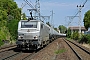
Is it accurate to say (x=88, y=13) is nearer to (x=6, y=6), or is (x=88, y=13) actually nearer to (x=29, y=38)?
(x=6, y=6)

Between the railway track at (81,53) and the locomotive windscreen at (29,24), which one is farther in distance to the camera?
the locomotive windscreen at (29,24)

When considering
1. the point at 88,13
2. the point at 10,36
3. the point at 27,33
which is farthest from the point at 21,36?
the point at 88,13

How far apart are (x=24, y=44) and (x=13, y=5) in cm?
5545

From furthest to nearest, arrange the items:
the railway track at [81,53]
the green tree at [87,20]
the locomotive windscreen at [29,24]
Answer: the green tree at [87,20], the locomotive windscreen at [29,24], the railway track at [81,53]

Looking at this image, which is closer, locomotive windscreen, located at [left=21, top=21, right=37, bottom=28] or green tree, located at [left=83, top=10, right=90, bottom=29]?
locomotive windscreen, located at [left=21, top=21, right=37, bottom=28]

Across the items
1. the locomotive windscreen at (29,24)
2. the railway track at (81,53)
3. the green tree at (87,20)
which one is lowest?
the railway track at (81,53)

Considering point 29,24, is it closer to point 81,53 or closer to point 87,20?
point 81,53

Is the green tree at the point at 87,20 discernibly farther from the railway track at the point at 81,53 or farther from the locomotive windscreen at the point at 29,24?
the locomotive windscreen at the point at 29,24

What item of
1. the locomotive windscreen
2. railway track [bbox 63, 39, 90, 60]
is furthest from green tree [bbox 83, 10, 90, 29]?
the locomotive windscreen

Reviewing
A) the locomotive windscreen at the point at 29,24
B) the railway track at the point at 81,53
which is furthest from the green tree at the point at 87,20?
the locomotive windscreen at the point at 29,24

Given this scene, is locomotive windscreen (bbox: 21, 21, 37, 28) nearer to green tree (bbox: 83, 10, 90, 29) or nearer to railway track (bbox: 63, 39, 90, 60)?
railway track (bbox: 63, 39, 90, 60)

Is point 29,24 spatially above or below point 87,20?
below

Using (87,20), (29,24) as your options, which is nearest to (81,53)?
(29,24)

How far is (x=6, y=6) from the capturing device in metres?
75.9
